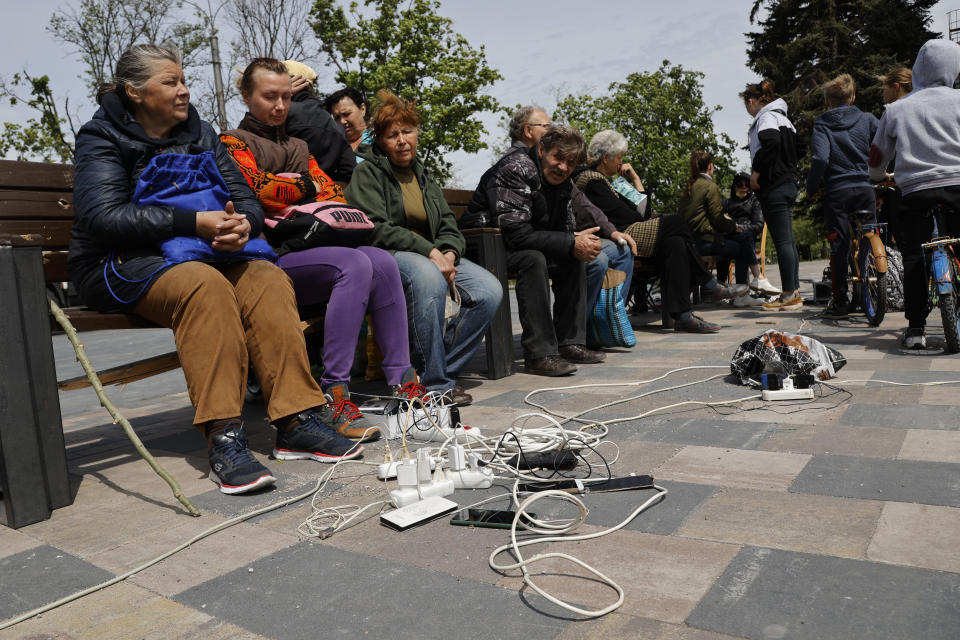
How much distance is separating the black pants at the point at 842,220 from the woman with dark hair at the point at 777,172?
538 mm

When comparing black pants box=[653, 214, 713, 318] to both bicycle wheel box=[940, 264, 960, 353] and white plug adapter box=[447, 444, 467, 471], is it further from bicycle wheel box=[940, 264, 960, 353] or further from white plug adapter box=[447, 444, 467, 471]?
white plug adapter box=[447, 444, 467, 471]

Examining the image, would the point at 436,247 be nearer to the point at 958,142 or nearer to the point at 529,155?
the point at 529,155

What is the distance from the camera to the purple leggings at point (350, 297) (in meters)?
3.54

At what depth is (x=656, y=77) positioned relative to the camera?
35.0 metres

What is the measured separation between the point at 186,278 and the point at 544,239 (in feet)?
8.48

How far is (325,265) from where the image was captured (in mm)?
3551

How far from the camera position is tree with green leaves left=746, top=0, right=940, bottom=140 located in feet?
86.0

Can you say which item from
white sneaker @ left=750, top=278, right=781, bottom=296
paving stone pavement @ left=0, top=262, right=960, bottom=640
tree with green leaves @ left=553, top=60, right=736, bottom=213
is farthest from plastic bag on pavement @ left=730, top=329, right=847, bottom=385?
tree with green leaves @ left=553, top=60, right=736, bottom=213

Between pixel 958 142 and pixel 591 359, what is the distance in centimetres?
257

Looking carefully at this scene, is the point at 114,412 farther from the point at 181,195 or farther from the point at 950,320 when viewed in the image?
the point at 950,320

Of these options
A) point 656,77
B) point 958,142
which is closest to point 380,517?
point 958,142

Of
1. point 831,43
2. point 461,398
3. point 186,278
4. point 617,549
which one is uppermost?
point 831,43

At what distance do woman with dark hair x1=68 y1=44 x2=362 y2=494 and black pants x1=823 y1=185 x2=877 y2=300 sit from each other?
17.0 ft

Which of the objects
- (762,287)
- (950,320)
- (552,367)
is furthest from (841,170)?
(552,367)
